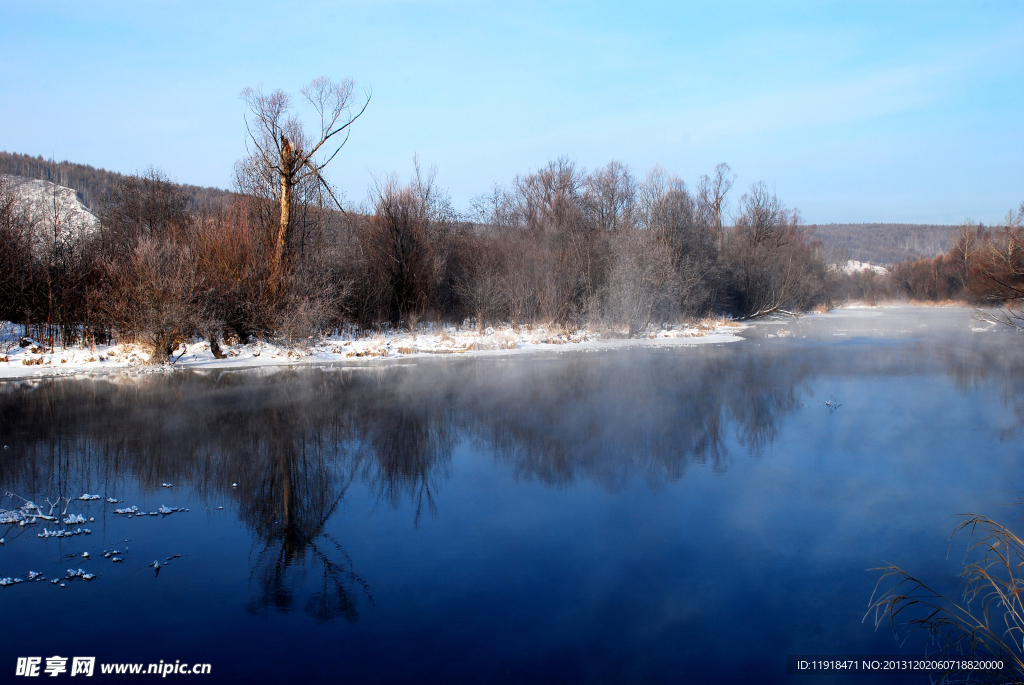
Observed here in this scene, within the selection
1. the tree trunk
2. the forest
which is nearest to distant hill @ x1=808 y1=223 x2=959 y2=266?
the forest

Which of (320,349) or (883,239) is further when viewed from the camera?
(883,239)

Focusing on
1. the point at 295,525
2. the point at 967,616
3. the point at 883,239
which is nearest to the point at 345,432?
the point at 295,525

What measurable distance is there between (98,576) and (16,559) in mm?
834

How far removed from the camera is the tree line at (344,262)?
704 inches

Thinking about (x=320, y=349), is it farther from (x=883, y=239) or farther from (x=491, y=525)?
(x=883, y=239)

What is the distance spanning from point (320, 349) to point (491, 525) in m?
14.8

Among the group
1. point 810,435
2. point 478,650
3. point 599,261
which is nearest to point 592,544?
point 478,650

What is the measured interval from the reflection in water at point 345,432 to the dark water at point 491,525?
0.05 m

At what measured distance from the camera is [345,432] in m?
9.09

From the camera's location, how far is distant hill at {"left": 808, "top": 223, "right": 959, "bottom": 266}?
142000mm

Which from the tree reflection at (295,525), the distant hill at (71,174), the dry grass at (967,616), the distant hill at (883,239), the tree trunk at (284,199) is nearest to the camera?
the dry grass at (967,616)

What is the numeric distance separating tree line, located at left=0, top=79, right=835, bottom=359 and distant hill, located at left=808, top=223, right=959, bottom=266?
386ft

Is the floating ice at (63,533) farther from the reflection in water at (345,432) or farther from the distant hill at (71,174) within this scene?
the distant hill at (71,174)

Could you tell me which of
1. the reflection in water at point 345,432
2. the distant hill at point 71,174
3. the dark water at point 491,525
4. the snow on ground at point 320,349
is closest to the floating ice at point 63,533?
the dark water at point 491,525
